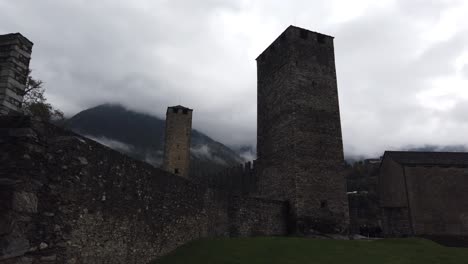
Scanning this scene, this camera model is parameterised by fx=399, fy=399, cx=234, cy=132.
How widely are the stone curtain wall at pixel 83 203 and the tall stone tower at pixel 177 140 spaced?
1259 inches

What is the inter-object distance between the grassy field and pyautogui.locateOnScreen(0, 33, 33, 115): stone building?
723cm

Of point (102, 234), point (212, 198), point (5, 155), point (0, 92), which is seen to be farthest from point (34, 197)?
point (212, 198)

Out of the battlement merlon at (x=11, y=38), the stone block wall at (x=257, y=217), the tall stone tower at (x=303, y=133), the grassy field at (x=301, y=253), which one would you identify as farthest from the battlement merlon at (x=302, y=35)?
the battlement merlon at (x=11, y=38)

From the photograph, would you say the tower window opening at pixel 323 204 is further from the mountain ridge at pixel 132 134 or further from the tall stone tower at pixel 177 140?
the mountain ridge at pixel 132 134

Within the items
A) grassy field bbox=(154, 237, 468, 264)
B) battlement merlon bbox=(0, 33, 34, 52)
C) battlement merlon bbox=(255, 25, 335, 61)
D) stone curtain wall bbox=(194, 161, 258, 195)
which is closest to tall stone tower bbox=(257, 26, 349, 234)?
battlement merlon bbox=(255, 25, 335, 61)

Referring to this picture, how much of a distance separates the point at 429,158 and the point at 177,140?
95.6ft

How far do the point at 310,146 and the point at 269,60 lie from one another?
8.30 m

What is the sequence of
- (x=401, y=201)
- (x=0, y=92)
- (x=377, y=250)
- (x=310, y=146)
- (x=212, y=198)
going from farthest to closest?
(x=401, y=201) < (x=310, y=146) < (x=212, y=198) < (x=377, y=250) < (x=0, y=92)

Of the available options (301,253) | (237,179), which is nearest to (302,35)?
(301,253)

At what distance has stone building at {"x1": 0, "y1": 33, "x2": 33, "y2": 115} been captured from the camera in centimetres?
854

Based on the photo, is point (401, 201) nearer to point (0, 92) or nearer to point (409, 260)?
point (409, 260)

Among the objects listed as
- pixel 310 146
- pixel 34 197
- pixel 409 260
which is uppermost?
pixel 310 146

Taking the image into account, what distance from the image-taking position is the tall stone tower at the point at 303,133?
25.8 m

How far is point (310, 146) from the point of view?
88.2ft
